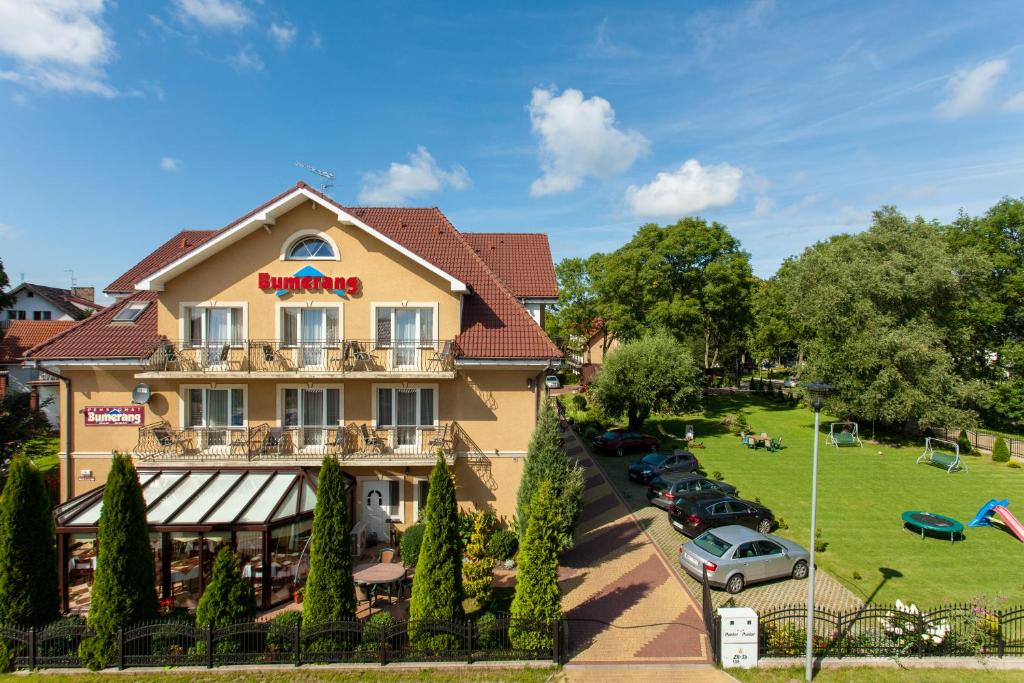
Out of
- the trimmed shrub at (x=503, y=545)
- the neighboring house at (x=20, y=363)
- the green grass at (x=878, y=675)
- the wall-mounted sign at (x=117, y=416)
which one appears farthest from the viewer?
the neighboring house at (x=20, y=363)

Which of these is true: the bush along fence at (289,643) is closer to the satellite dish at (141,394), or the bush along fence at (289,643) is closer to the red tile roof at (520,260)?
the satellite dish at (141,394)

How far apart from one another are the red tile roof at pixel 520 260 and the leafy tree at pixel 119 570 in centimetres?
1486

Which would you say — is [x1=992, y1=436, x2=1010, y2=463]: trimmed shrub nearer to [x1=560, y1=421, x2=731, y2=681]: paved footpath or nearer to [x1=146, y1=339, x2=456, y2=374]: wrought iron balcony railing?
[x1=560, y1=421, x2=731, y2=681]: paved footpath

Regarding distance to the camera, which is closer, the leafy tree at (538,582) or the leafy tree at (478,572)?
the leafy tree at (538,582)

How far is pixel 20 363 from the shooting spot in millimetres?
36062

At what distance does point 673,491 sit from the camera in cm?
2153

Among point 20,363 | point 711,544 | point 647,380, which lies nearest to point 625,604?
point 711,544

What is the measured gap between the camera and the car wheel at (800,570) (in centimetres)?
1609

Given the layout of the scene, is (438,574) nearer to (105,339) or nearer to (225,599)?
(225,599)

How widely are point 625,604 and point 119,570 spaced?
12.2 meters

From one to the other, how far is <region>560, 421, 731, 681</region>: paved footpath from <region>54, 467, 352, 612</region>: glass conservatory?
7815 mm

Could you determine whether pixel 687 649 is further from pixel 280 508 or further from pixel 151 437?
pixel 151 437

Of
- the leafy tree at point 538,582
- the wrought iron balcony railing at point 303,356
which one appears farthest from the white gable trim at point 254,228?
the leafy tree at point 538,582

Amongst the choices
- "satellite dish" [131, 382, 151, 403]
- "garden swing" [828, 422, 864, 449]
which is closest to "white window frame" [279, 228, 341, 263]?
"satellite dish" [131, 382, 151, 403]
